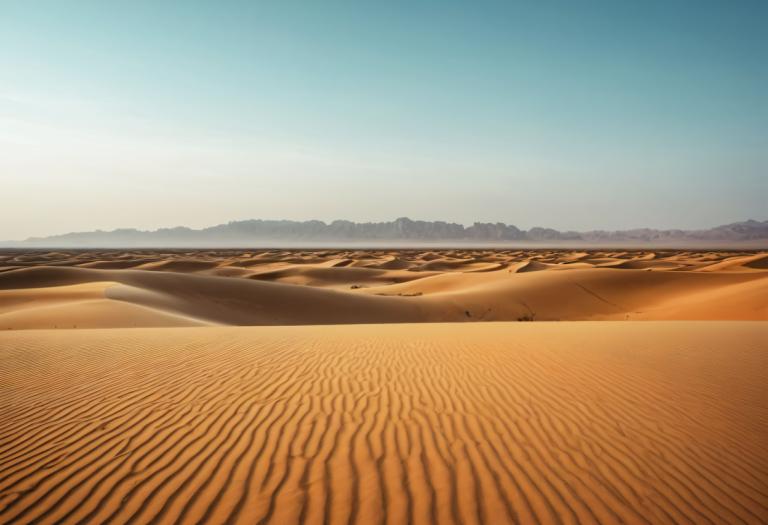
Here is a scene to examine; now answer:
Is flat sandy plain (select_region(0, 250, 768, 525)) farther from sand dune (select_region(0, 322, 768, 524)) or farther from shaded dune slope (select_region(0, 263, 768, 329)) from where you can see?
shaded dune slope (select_region(0, 263, 768, 329))

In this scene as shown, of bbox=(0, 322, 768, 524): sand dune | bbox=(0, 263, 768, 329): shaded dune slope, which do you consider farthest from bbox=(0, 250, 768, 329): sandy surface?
bbox=(0, 322, 768, 524): sand dune

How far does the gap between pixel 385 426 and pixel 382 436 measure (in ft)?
0.81

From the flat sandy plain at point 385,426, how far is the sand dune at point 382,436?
23 mm

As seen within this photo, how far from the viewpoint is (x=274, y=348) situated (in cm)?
839

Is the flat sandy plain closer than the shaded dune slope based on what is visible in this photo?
Yes

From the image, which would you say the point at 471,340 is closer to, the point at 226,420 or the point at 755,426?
the point at 755,426

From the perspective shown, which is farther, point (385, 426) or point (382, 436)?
point (385, 426)

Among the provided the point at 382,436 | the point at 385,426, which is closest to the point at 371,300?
the point at 385,426

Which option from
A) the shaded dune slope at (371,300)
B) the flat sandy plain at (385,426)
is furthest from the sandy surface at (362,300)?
the flat sandy plain at (385,426)

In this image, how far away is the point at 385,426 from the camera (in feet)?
14.8

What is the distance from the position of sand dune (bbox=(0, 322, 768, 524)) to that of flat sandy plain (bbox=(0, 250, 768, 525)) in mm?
23

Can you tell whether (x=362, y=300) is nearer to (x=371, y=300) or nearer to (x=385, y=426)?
(x=371, y=300)

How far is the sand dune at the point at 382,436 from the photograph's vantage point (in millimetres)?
3176

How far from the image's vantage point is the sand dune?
3176 millimetres
